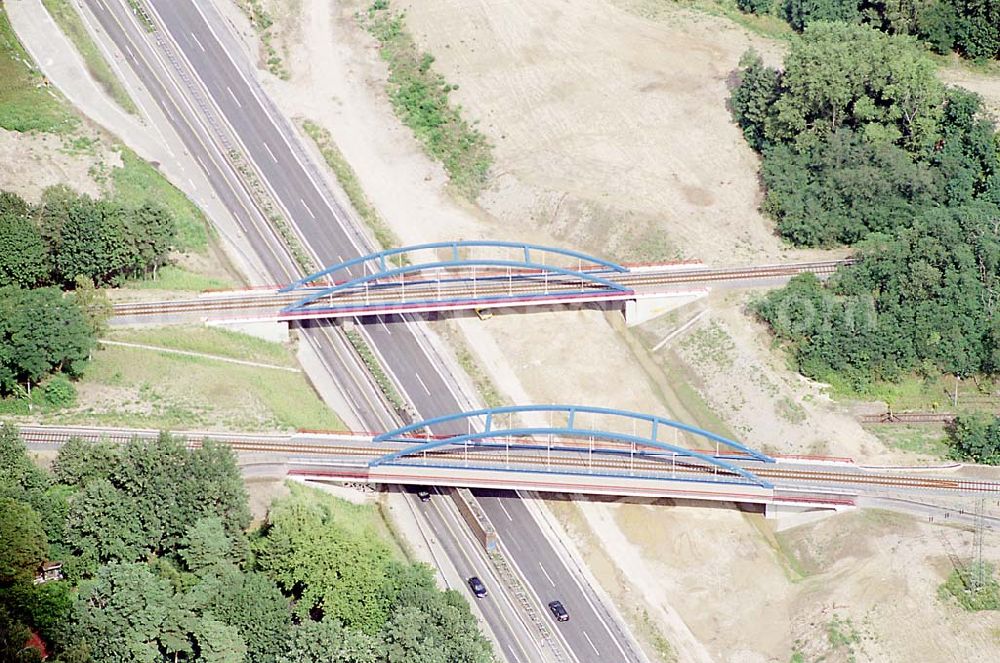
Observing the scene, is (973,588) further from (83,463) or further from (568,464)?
(83,463)

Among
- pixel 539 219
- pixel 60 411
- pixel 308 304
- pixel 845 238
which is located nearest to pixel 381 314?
pixel 308 304

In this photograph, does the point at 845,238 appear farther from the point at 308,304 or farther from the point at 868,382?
the point at 308,304

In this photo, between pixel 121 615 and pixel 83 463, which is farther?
pixel 83 463

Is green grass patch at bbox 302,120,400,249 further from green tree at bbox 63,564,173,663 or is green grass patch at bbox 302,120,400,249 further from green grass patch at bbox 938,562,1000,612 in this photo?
green grass patch at bbox 938,562,1000,612

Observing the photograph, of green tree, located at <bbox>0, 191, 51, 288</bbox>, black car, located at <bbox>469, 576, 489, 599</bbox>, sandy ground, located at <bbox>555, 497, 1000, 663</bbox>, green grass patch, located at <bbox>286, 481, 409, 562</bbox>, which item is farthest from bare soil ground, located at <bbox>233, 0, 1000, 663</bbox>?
green tree, located at <bbox>0, 191, 51, 288</bbox>

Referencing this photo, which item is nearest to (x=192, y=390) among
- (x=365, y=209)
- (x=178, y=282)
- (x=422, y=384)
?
(x=178, y=282)

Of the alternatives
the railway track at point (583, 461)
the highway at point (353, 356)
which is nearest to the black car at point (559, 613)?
the highway at point (353, 356)
